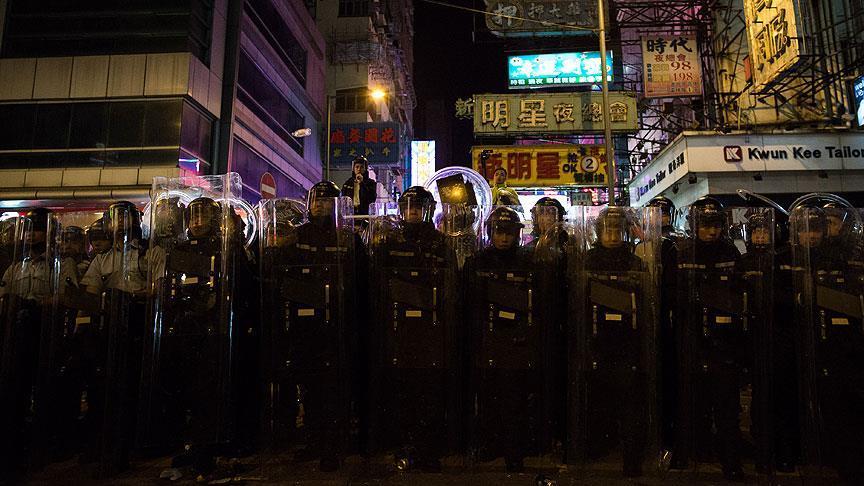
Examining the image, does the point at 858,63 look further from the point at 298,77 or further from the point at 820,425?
the point at 298,77

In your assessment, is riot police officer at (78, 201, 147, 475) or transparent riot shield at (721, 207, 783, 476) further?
riot police officer at (78, 201, 147, 475)

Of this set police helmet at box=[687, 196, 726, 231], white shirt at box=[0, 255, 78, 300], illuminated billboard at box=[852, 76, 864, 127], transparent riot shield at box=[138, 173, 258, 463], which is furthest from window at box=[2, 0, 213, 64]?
illuminated billboard at box=[852, 76, 864, 127]

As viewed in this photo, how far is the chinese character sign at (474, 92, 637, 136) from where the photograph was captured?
58.2 feet

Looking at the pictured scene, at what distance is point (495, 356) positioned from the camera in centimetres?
439

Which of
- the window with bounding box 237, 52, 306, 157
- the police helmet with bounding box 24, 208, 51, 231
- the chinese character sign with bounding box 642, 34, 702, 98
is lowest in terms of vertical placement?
the police helmet with bounding box 24, 208, 51, 231

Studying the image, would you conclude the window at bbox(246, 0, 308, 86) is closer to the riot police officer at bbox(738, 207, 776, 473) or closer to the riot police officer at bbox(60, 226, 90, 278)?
the riot police officer at bbox(60, 226, 90, 278)

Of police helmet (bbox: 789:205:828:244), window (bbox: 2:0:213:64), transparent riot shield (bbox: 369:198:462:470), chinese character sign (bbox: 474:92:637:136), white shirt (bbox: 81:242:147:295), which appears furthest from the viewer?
window (bbox: 2:0:213:64)

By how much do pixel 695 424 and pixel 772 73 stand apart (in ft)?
38.8

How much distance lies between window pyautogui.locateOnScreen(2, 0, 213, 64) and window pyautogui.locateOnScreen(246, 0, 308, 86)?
6.23 meters

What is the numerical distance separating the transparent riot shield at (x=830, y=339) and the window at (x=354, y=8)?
4060 cm

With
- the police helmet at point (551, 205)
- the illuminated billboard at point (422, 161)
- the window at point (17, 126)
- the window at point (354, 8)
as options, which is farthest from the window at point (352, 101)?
the police helmet at point (551, 205)

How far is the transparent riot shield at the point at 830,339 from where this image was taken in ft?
13.8

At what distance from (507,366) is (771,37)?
42.4 feet

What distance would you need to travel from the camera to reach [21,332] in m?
4.91
